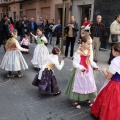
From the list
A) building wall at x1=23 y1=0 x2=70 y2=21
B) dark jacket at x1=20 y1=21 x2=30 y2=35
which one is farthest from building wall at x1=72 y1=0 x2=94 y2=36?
dark jacket at x1=20 y1=21 x2=30 y2=35

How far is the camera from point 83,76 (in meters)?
3.68

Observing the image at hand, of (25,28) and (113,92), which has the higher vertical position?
(25,28)

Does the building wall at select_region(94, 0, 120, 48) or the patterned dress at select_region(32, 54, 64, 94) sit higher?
the building wall at select_region(94, 0, 120, 48)

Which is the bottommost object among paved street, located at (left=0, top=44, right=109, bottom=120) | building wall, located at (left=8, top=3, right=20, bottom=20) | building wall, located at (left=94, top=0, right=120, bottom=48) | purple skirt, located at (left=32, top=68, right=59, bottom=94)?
paved street, located at (left=0, top=44, right=109, bottom=120)

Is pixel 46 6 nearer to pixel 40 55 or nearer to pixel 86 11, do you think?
pixel 86 11

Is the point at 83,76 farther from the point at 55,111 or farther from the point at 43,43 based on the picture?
the point at 43,43

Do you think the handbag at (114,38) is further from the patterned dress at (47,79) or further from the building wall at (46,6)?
the building wall at (46,6)

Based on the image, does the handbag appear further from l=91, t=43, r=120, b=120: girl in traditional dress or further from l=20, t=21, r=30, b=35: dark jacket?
l=20, t=21, r=30, b=35: dark jacket

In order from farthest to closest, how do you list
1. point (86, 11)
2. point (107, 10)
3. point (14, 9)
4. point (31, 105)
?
point (14, 9)
point (86, 11)
point (107, 10)
point (31, 105)

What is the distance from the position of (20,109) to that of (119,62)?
2062mm

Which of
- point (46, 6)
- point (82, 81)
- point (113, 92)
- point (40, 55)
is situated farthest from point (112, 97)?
point (46, 6)

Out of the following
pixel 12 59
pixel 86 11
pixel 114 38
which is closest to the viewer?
pixel 12 59

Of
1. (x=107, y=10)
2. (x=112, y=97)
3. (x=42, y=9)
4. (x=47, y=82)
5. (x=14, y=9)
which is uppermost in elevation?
(x=14, y=9)

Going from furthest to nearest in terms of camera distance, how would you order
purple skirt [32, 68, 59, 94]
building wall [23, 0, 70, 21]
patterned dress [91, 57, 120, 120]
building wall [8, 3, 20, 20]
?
building wall [8, 3, 20, 20]
building wall [23, 0, 70, 21]
purple skirt [32, 68, 59, 94]
patterned dress [91, 57, 120, 120]
